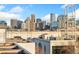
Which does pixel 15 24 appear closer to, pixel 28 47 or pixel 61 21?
pixel 28 47

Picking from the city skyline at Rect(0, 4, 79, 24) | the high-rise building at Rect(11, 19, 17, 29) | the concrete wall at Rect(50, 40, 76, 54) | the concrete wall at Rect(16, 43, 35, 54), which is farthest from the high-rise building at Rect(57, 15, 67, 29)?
the high-rise building at Rect(11, 19, 17, 29)

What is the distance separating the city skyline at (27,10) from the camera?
2750 millimetres

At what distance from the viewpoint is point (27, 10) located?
9.05 ft

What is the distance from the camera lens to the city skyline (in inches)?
108

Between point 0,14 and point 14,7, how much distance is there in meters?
0.18

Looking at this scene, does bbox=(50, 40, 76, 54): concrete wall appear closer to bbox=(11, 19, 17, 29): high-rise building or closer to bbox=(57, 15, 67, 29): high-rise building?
bbox=(57, 15, 67, 29): high-rise building

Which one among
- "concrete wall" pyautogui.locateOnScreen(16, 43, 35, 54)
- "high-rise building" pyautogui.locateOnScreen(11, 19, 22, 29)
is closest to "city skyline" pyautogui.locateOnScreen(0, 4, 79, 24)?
"high-rise building" pyautogui.locateOnScreen(11, 19, 22, 29)

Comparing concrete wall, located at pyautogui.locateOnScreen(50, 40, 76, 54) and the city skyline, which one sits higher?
the city skyline

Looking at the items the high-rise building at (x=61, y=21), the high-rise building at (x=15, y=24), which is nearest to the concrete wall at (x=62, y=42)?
the high-rise building at (x=61, y=21)

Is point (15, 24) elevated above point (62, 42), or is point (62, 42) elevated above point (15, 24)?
point (15, 24)

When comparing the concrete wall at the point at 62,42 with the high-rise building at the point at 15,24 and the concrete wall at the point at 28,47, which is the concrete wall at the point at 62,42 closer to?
the concrete wall at the point at 28,47

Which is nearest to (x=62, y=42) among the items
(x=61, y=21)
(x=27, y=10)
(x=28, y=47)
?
(x=61, y=21)

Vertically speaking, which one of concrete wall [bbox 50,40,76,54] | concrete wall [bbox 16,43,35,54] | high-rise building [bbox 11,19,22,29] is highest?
high-rise building [bbox 11,19,22,29]
